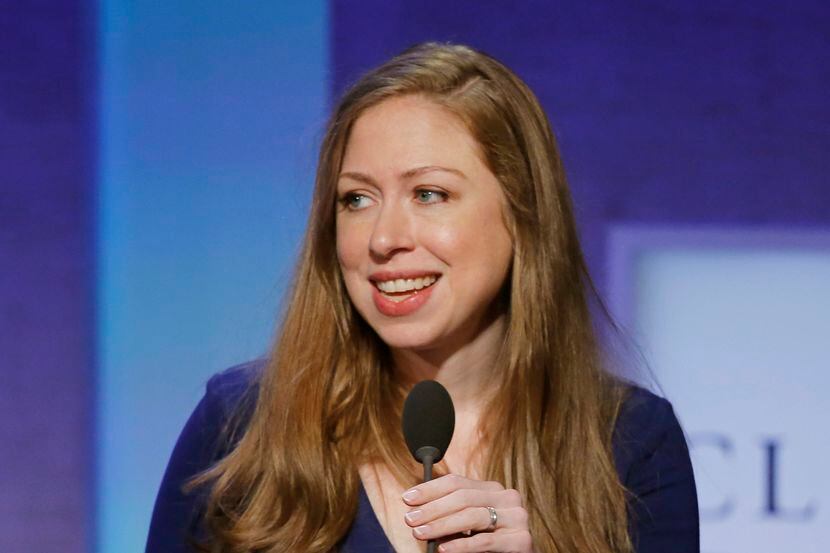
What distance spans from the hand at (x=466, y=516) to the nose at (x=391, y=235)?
0.42 metres

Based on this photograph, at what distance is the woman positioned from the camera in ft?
6.34

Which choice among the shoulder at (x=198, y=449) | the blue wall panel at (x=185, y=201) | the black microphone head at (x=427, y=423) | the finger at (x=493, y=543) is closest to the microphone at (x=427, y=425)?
the black microphone head at (x=427, y=423)

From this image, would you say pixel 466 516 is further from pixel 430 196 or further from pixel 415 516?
pixel 430 196

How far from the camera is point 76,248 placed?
2.70 m

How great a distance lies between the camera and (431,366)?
2.06 metres

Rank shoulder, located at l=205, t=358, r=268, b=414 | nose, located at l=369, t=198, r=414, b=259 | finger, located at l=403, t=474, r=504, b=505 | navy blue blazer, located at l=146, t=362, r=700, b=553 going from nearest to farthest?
finger, located at l=403, t=474, r=504, b=505 → nose, located at l=369, t=198, r=414, b=259 → navy blue blazer, located at l=146, t=362, r=700, b=553 → shoulder, located at l=205, t=358, r=268, b=414

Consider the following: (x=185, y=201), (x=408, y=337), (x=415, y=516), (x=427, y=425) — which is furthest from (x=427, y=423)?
(x=185, y=201)

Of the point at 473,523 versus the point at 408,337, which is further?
the point at 408,337

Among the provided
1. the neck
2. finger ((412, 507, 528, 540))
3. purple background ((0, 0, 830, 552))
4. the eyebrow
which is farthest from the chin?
purple background ((0, 0, 830, 552))

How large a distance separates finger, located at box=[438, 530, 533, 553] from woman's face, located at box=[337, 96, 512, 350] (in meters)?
0.38

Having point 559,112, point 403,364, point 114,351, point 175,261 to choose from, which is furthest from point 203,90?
point 403,364

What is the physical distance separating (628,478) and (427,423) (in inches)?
25.9

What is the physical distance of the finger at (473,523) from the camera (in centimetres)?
151

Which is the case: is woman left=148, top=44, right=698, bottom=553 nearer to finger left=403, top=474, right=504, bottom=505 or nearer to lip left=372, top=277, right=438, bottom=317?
lip left=372, top=277, right=438, bottom=317
